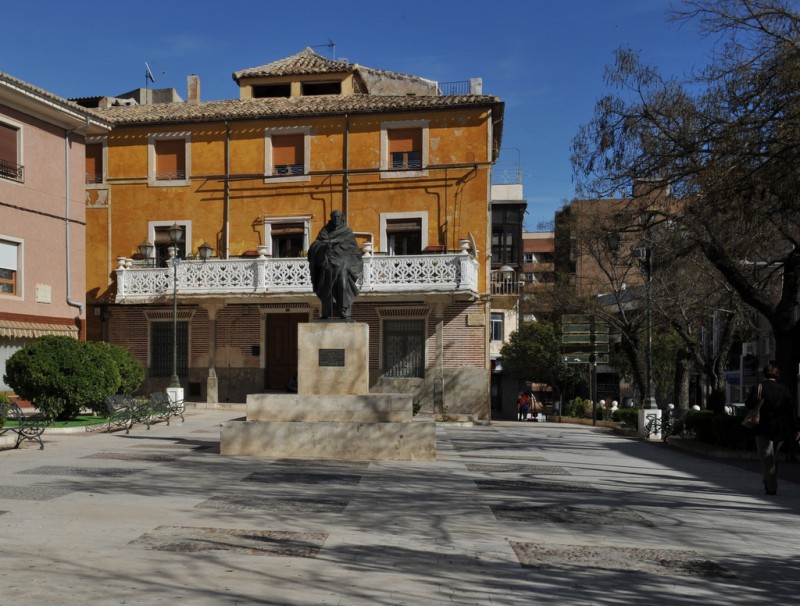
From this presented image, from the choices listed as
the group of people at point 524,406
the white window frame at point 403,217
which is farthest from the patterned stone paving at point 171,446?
the group of people at point 524,406

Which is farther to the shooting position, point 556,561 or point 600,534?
point 600,534

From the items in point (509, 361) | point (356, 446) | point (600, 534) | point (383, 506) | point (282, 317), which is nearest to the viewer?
point (600, 534)

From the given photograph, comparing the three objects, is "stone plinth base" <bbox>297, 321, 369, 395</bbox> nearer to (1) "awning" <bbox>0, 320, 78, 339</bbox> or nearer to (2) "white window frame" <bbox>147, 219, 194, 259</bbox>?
(1) "awning" <bbox>0, 320, 78, 339</bbox>

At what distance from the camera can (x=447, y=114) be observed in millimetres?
26453

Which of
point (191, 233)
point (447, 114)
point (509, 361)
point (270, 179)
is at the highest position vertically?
point (447, 114)

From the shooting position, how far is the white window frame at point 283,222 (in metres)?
27.1

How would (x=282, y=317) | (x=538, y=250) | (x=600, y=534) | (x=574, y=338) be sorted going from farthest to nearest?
1. (x=538, y=250)
2. (x=282, y=317)
3. (x=574, y=338)
4. (x=600, y=534)

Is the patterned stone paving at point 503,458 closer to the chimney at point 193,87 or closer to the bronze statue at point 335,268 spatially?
the bronze statue at point 335,268

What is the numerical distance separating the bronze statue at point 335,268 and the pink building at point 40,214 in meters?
11.3

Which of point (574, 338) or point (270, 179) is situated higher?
point (270, 179)

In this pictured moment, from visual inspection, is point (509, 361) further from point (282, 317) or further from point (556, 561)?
point (556, 561)

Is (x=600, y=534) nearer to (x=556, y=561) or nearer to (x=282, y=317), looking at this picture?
(x=556, y=561)

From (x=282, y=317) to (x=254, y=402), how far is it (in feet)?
47.8

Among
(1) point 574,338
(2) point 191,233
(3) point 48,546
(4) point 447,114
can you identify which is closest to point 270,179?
(2) point 191,233
